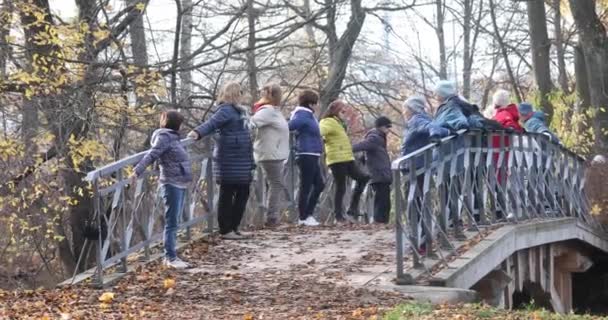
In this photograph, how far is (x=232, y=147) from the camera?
11.2 meters

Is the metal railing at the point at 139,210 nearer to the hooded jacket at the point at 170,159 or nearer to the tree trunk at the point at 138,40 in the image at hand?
the hooded jacket at the point at 170,159

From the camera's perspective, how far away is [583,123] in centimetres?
2134

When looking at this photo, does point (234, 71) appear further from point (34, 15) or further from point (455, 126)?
point (455, 126)

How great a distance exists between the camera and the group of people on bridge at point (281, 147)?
995 centimetres

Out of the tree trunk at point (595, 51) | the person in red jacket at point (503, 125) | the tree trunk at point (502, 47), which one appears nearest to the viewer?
the person in red jacket at point (503, 125)

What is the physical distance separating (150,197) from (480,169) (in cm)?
384

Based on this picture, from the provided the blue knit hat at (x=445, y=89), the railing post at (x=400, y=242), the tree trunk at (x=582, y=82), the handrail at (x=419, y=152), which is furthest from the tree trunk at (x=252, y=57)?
the railing post at (x=400, y=242)

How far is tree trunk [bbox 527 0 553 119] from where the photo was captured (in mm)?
22406

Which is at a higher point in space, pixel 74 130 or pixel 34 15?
pixel 34 15

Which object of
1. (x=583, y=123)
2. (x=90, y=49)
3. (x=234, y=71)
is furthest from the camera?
(x=583, y=123)

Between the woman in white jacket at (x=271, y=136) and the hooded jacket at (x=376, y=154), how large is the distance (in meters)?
1.80

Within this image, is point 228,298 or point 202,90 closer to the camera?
point 228,298

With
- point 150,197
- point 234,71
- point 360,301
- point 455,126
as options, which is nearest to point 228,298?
point 360,301

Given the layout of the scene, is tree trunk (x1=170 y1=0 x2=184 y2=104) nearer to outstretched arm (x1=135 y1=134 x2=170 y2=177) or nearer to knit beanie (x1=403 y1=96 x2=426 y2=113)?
knit beanie (x1=403 y1=96 x2=426 y2=113)
